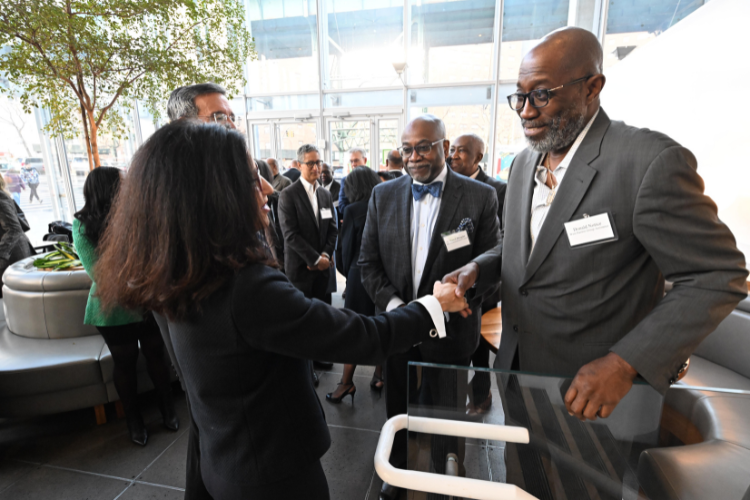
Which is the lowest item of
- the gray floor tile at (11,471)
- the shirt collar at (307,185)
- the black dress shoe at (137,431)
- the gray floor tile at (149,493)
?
the gray floor tile at (11,471)

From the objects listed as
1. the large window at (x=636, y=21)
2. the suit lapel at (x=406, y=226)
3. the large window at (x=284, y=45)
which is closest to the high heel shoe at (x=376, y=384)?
the suit lapel at (x=406, y=226)

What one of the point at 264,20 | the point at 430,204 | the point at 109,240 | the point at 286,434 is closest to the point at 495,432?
the point at 286,434

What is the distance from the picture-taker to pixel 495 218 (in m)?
2.10

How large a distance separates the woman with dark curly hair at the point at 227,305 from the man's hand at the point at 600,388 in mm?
487

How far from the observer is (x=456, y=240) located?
1.94 metres

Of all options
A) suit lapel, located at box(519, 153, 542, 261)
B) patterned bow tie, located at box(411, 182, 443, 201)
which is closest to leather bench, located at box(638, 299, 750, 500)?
suit lapel, located at box(519, 153, 542, 261)

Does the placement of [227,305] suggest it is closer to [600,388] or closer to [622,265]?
[600,388]

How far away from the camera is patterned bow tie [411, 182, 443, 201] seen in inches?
80.4

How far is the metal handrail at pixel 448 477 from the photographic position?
2.63 feet

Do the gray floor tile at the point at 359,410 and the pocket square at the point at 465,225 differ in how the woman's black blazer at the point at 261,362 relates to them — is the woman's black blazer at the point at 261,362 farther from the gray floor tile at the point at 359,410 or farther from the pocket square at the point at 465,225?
the gray floor tile at the point at 359,410

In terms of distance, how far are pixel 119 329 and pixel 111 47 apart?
2.76 meters

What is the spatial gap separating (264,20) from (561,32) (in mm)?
10644

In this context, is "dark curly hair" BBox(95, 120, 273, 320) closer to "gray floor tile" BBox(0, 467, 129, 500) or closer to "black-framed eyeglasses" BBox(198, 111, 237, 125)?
"black-framed eyeglasses" BBox(198, 111, 237, 125)

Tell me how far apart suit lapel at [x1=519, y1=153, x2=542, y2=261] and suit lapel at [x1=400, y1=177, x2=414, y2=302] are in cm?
71
